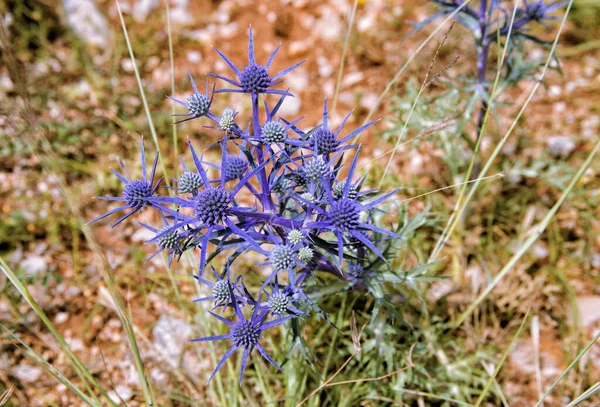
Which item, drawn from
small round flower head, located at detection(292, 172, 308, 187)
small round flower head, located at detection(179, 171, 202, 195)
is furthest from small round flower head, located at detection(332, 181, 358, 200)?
small round flower head, located at detection(179, 171, 202, 195)

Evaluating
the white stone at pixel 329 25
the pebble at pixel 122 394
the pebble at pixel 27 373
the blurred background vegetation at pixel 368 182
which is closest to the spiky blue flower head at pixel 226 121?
the blurred background vegetation at pixel 368 182

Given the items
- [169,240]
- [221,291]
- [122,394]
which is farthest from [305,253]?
[122,394]

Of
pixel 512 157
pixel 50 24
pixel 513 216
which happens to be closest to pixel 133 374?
pixel 513 216

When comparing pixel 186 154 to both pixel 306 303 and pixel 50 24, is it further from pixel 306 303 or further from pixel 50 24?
pixel 306 303

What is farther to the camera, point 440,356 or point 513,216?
point 513,216

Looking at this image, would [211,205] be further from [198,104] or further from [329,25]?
[329,25]

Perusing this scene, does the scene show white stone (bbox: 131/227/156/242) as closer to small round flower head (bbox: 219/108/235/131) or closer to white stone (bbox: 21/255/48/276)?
white stone (bbox: 21/255/48/276)

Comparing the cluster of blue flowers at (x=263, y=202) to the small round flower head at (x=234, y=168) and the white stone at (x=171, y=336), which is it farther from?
the white stone at (x=171, y=336)
